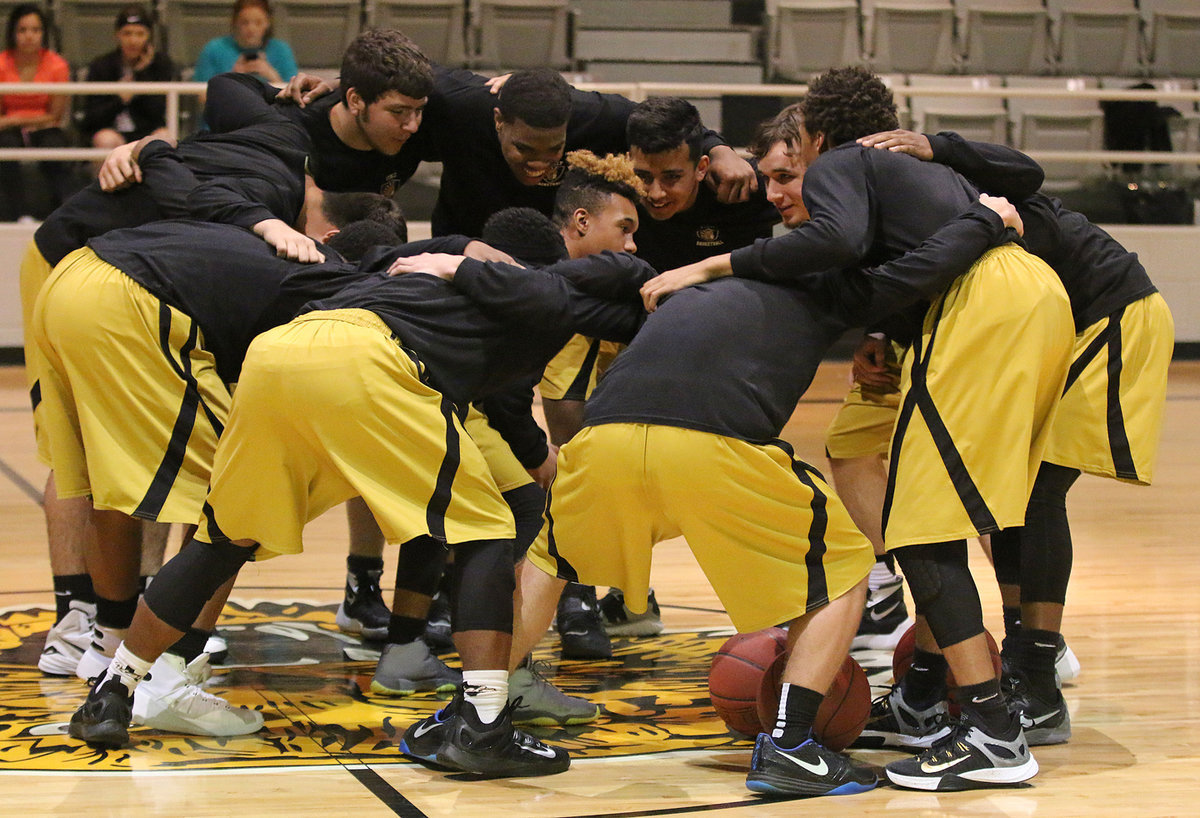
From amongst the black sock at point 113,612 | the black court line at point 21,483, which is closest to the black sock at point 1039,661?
the black sock at point 113,612

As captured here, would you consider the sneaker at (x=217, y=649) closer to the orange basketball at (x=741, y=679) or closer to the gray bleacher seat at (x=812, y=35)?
the orange basketball at (x=741, y=679)

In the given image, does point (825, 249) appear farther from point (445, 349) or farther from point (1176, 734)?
point (1176, 734)

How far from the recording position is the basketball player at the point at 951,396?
10.5 feet

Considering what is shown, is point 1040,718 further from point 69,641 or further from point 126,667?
point 69,641

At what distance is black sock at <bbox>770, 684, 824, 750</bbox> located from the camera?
309cm

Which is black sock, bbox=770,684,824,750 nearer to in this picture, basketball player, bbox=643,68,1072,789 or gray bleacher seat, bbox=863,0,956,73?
basketball player, bbox=643,68,1072,789

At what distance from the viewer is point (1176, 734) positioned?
11.8ft

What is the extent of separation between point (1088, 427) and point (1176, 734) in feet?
2.67

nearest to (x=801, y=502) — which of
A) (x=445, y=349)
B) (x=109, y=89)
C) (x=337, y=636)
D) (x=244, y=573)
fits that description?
(x=445, y=349)

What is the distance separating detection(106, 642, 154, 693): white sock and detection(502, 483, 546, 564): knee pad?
1.07 m

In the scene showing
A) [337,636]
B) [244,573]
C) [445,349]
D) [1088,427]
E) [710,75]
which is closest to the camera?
[445,349]

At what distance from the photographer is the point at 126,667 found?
3336mm

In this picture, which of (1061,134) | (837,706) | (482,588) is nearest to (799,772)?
(837,706)

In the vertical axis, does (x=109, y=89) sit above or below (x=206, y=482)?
above
